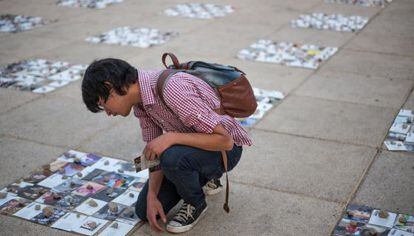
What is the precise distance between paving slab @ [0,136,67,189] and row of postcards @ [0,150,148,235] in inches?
3.4

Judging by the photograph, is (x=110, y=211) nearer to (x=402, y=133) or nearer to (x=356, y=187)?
(x=356, y=187)

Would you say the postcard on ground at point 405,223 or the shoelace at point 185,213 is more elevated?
the shoelace at point 185,213

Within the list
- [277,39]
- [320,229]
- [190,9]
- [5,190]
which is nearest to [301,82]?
[277,39]

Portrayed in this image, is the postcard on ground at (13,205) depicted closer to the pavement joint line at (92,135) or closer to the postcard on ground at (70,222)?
the postcard on ground at (70,222)

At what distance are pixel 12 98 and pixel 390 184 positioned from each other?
3772 mm

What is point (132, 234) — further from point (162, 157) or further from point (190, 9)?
point (190, 9)

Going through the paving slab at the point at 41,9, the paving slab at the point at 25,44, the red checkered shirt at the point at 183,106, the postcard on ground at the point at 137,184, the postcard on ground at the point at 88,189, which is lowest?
the paving slab at the point at 41,9

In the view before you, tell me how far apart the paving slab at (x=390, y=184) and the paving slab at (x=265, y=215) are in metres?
0.28

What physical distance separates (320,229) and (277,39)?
4484 millimetres

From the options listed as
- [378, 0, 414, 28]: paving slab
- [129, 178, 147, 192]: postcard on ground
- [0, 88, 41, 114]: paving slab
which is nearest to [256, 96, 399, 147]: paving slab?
[129, 178, 147, 192]: postcard on ground

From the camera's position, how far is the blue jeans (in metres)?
3.22

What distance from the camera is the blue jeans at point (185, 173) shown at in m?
3.22

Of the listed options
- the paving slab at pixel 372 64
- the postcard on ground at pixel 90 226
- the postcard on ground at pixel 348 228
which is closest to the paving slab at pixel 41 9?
the paving slab at pixel 372 64

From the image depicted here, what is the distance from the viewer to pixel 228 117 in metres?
3.26
